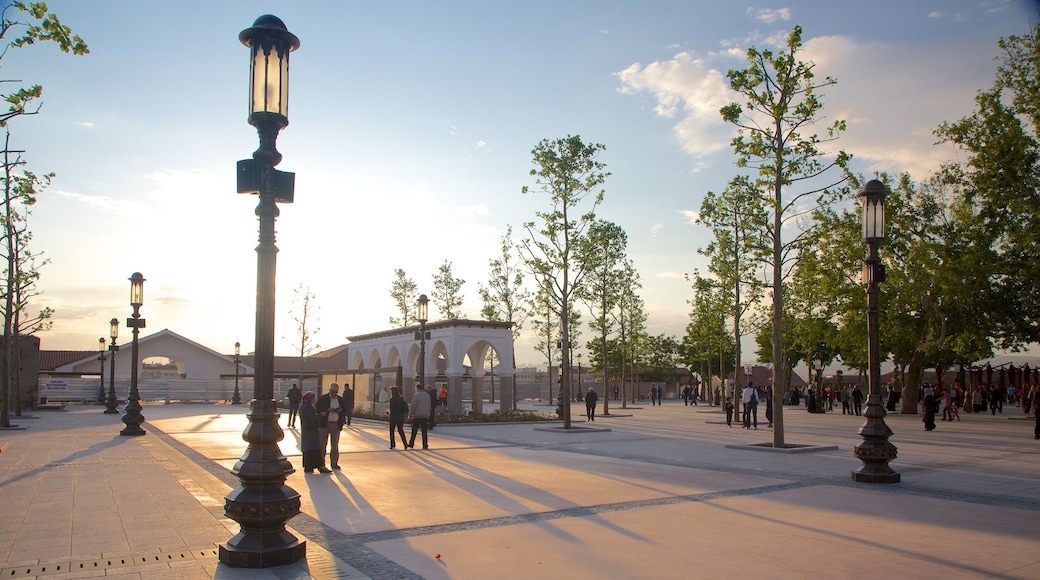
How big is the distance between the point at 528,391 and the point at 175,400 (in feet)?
91.7

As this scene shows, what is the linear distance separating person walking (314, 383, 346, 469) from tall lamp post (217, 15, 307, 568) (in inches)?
263

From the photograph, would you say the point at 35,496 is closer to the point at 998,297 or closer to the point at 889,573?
the point at 889,573

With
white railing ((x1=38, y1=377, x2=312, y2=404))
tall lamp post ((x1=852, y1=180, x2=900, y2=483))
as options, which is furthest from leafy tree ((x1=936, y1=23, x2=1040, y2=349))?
white railing ((x1=38, y1=377, x2=312, y2=404))

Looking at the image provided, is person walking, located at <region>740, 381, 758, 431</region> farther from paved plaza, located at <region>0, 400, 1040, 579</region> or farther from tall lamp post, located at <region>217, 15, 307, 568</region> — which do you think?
tall lamp post, located at <region>217, 15, 307, 568</region>

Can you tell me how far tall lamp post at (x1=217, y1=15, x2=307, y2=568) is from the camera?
6.67m

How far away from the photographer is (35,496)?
10383 mm

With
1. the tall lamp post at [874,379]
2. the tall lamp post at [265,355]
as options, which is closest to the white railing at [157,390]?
the tall lamp post at [874,379]

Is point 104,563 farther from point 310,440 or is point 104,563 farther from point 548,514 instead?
point 310,440

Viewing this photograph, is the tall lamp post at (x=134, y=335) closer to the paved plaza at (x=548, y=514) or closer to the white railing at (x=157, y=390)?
the paved plaza at (x=548, y=514)

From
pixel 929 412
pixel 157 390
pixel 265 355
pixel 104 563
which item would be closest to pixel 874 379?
pixel 265 355

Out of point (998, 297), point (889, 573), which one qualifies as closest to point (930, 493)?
point (889, 573)

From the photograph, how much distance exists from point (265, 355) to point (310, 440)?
23.0ft

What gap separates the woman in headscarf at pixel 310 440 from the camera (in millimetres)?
13293

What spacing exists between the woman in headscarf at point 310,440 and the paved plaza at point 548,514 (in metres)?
0.45
